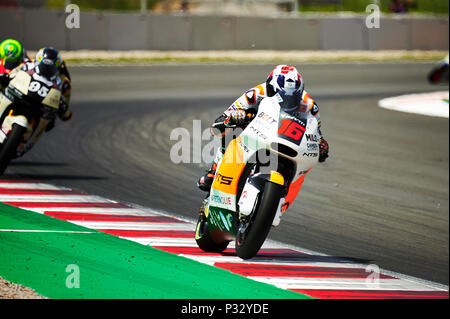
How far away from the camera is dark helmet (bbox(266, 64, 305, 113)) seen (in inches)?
261

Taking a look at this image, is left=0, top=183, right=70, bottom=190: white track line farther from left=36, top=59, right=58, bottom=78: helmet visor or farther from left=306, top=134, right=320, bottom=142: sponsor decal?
left=306, top=134, right=320, bottom=142: sponsor decal

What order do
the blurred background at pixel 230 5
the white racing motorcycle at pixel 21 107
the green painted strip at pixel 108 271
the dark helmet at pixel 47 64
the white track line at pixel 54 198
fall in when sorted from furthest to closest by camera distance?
the blurred background at pixel 230 5
the dark helmet at pixel 47 64
the white racing motorcycle at pixel 21 107
the white track line at pixel 54 198
the green painted strip at pixel 108 271

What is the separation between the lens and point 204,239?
771 cm

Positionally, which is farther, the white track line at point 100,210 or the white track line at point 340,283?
the white track line at point 100,210

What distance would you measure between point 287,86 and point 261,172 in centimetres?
74

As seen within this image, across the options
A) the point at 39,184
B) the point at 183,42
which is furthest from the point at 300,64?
the point at 39,184

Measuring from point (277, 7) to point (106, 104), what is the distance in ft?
54.0

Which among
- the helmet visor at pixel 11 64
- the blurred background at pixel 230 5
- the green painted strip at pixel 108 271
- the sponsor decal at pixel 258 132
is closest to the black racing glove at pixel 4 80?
the helmet visor at pixel 11 64

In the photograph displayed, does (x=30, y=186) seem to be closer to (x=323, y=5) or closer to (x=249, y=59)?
(x=249, y=59)

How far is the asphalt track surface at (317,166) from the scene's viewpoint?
9859mm

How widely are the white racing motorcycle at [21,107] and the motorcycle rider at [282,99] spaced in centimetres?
365

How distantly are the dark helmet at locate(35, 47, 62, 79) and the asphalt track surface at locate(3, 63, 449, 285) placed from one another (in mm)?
1635

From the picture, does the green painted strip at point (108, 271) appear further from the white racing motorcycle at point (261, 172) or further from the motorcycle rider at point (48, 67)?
the motorcycle rider at point (48, 67)

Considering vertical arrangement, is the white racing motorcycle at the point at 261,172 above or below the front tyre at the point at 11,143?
above
